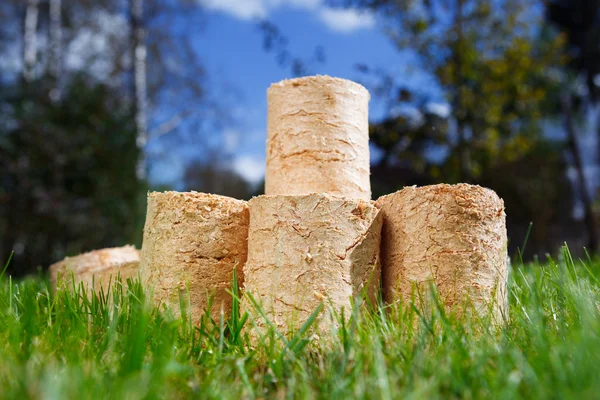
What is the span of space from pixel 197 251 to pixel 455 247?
4.03 ft

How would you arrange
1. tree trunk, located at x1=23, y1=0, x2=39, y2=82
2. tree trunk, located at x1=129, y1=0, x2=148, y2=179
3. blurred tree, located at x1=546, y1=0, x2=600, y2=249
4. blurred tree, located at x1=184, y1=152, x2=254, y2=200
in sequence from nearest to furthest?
tree trunk, located at x1=129, y1=0, x2=148, y2=179
tree trunk, located at x1=23, y1=0, x2=39, y2=82
blurred tree, located at x1=546, y1=0, x2=600, y2=249
blurred tree, located at x1=184, y1=152, x2=254, y2=200

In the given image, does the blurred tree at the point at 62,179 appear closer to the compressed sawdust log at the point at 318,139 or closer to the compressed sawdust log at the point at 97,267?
the compressed sawdust log at the point at 97,267

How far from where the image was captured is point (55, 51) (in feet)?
32.0

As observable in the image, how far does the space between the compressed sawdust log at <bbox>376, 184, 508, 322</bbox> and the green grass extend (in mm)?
175

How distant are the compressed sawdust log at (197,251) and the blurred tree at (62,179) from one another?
17.9 ft

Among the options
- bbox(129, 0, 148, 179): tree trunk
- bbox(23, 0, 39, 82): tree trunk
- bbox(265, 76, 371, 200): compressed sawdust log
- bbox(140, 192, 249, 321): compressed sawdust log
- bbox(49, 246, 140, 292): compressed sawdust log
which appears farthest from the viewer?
bbox(23, 0, 39, 82): tree trunk

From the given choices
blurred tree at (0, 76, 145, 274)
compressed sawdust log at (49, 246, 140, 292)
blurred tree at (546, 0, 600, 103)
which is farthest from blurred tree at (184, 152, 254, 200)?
compressed sawdust log at (49, 246, 140, 292)

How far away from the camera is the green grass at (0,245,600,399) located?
4.51 feet

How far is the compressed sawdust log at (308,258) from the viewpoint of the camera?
2301mm

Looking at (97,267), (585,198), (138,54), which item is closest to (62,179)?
(138,54)

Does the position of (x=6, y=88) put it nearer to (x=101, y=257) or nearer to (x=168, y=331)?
(x=101, y=257)

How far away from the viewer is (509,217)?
543 inches

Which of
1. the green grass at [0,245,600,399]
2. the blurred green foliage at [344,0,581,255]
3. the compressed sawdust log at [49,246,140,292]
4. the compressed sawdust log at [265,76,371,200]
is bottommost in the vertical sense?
the green grass at [0,245,600,399]

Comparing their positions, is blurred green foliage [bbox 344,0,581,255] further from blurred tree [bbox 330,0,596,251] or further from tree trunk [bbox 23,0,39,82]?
tree trunk [bbox 23,0,39,82]
